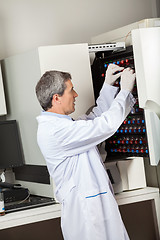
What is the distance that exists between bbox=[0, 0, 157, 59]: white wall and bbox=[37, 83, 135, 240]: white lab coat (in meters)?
1.14

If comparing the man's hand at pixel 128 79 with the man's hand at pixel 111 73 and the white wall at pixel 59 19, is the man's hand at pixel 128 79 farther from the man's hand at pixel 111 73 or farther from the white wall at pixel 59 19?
the white wall at pixel 59 19

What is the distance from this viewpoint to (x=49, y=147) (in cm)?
224

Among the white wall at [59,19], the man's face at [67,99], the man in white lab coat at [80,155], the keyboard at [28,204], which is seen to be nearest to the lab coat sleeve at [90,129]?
the man in white lab coat at [80,155]

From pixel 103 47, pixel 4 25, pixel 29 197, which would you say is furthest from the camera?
pixel 4 25

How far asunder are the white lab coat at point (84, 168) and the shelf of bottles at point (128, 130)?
134mm

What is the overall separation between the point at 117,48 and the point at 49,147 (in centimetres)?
85

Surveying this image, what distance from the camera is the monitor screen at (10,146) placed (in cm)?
287

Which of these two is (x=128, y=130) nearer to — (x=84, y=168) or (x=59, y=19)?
(x=84, y=168)

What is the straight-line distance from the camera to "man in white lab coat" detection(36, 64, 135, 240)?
2189 mm

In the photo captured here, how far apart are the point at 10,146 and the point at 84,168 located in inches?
32.3

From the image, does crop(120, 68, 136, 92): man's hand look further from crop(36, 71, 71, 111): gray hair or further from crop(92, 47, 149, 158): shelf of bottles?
crop(36, 71, 71, 111): gray hair

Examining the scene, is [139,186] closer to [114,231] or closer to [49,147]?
[114,231]

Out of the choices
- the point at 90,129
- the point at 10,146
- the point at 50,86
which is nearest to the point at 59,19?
the point at 10,146

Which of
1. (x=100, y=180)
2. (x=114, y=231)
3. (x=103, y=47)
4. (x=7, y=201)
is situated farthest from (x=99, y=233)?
(x=103, y=47)
